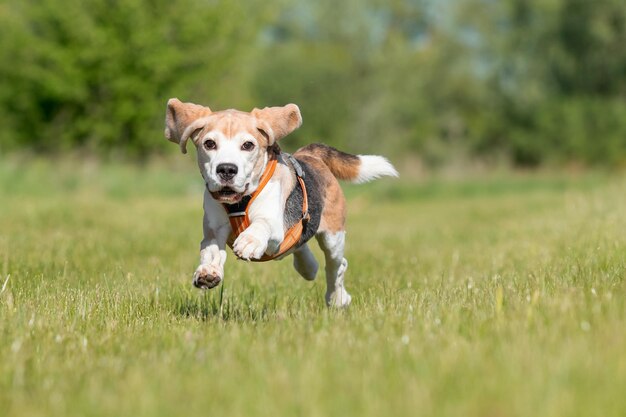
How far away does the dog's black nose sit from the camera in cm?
446

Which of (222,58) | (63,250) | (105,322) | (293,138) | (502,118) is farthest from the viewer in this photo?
(502,118)

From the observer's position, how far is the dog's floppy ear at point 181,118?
482 centimetres

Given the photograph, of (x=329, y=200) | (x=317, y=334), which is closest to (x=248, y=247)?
(x=317, y=334)

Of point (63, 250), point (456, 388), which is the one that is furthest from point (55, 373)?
point (63, 250)

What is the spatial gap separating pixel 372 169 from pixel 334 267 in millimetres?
853

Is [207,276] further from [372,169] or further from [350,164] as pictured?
[372,169]

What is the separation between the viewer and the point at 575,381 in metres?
2.82

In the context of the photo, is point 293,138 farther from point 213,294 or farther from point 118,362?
point 118,362

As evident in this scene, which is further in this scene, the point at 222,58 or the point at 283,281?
the point at 222,58

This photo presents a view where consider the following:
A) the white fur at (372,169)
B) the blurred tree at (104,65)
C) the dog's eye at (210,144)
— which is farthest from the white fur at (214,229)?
the blurred tree at (104,65)

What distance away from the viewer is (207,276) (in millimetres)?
4410

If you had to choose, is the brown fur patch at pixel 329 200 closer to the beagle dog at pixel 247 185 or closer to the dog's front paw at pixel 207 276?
the beagle dog at pixel 247 185

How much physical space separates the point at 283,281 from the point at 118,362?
3626 mm

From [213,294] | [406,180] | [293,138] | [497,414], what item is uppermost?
[293,138]
